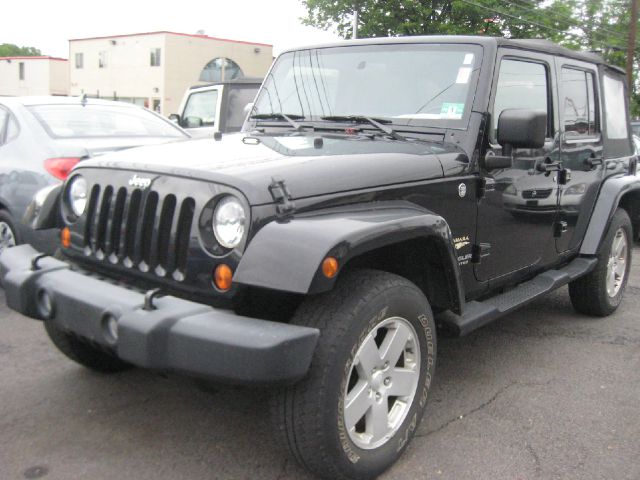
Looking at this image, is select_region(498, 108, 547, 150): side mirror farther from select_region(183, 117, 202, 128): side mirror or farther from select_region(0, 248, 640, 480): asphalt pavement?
select_region(183, 117, 202, 128): side mirror

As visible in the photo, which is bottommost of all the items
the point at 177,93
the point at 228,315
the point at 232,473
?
the point at 232,473

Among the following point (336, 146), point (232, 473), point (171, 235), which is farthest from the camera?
point (336, 146)

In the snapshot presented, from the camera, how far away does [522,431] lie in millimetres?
3195

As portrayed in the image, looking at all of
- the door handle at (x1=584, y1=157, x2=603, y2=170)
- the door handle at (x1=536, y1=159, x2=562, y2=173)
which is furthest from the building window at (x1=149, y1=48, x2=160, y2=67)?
the door handle at (x1=536, y1=159, x2=562, y2=173)

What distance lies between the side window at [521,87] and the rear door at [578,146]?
24 cm

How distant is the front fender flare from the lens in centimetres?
226

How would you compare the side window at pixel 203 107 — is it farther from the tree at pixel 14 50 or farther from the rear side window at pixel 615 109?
the tree at pixel 14 50

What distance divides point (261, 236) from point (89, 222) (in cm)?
102

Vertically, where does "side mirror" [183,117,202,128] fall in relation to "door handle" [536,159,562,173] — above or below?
above

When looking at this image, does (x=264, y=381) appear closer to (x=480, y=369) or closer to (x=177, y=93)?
(x=480, y=369)

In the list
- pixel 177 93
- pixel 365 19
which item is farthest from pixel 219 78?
pixel 365 19

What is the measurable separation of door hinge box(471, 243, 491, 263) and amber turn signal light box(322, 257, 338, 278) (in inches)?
52.1

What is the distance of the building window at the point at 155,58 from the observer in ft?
143

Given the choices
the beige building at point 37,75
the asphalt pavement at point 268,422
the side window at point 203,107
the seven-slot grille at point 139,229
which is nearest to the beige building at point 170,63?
the beige building at point 37,75
